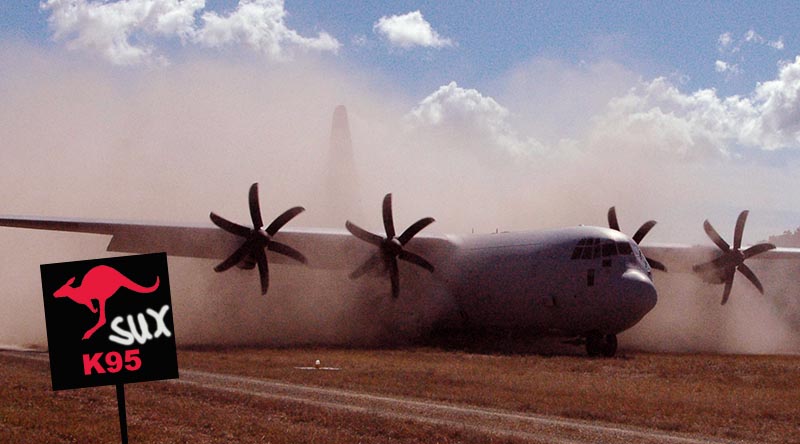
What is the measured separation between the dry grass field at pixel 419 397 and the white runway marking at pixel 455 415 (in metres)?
0.50

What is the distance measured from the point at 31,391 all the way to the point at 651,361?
19.0 metres

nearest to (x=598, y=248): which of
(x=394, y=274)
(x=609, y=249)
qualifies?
(x=609, y=249)

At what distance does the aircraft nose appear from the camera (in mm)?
28406

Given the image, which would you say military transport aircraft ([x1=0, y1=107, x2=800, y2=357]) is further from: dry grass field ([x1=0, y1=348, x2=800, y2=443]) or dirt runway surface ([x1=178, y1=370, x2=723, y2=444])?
dirt runway surface ([x1=178, y1=370, x2=723, y2=444])

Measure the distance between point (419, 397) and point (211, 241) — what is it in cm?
1860

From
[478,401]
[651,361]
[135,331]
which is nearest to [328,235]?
A: [651,361]

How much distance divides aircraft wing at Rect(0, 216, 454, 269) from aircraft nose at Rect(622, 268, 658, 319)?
993 centimetres

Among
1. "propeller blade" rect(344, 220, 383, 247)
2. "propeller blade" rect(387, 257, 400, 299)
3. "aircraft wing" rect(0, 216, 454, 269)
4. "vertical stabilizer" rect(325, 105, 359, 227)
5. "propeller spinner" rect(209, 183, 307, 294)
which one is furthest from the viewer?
"vertical stabilizer" rect(325, 105, 359, 227)

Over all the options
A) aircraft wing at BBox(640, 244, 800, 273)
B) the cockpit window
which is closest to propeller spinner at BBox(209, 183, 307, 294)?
the cockpit window

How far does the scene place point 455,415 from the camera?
52.2 feet

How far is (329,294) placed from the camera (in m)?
41.6

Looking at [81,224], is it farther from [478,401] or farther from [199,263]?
[478,401]

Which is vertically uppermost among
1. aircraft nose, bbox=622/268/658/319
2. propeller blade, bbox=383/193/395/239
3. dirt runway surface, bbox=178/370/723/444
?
propeller blade, bbox=383/193/395/239

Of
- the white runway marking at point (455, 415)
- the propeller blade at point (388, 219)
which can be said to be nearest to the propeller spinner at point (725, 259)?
the propeller blade at point (388, 219)
